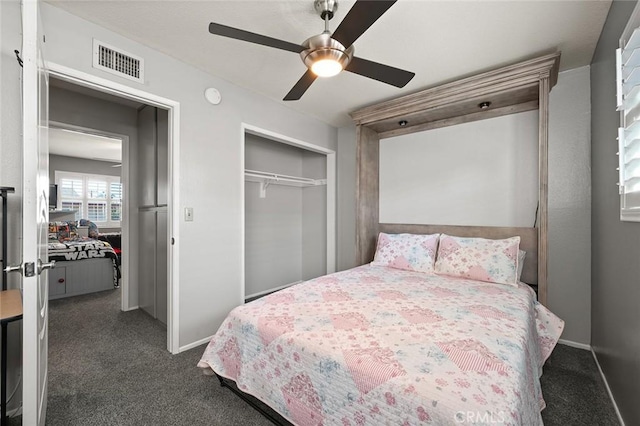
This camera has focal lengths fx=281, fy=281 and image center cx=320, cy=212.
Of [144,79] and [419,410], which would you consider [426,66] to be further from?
[419,410]

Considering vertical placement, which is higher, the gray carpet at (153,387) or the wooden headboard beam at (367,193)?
the wooden headboard beam at (367,193)

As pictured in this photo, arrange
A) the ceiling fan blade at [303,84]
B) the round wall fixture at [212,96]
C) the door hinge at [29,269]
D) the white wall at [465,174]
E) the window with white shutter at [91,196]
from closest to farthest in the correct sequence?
1. the door hinge at [29,269]
2. the ceiling fan blade at [303,84]
3. the round wall fixture at [212,96]
4. the white wall at [465,174]
5. the window with white shutter at [91,196]

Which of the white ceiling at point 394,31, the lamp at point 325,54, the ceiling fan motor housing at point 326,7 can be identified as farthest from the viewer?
the white ceiling at point 394,31

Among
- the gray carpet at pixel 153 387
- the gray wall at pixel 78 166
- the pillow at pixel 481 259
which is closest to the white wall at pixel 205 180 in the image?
the gray carpet at pixel 153 387

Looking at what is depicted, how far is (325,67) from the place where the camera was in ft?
5.50

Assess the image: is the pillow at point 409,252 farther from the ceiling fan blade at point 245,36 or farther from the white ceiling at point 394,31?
the ceiling fan blade at point 245,36

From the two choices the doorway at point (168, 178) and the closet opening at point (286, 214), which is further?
the closet opening at point (286, 214)

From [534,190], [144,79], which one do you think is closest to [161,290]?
[144,79]

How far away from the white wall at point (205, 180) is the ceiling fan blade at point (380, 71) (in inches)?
56.0

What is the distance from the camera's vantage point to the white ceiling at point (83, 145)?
5.07 meters

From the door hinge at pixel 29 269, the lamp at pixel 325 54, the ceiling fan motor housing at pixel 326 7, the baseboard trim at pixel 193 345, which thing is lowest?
the baseboard trim at pixel 193 345

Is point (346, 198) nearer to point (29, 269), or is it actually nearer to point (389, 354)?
point (389, 354)

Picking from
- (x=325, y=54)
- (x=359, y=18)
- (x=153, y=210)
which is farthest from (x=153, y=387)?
(x=359, y=18)

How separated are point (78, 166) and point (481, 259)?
8837 millimetres
